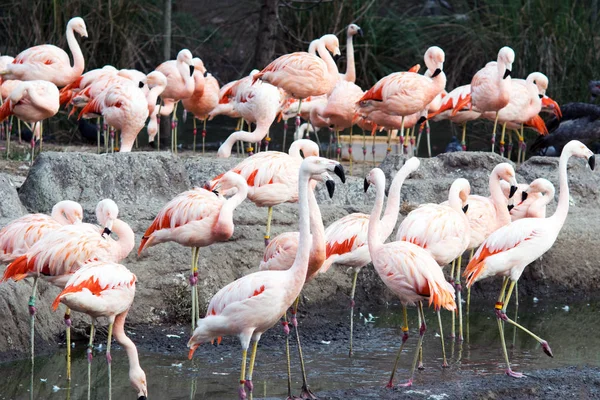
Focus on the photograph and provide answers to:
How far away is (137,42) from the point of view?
13.4 meters

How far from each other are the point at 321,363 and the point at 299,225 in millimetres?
984

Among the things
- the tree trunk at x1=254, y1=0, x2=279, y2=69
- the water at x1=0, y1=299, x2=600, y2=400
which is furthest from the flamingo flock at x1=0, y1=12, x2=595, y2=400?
the tree trunk at x1=254, y1=0, x2=279, y2=69

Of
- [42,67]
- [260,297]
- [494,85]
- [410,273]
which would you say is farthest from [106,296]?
[42,67]

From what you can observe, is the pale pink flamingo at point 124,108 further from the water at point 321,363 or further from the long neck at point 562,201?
the long neck at point 562,201

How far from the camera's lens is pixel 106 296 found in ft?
16.6

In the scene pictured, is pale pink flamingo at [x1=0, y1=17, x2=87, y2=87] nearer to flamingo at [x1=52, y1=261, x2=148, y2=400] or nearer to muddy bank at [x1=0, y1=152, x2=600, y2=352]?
muddy bank at [x1=0, y1=152, x2=600, y2=352]

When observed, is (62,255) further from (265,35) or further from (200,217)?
(265,35)

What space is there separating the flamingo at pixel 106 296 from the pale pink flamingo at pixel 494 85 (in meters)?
4.51

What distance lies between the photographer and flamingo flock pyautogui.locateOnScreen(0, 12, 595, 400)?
4.87 metres

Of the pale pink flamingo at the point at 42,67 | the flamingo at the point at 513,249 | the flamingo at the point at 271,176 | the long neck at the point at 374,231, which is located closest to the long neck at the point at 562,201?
the flamingo at the point at 513,249

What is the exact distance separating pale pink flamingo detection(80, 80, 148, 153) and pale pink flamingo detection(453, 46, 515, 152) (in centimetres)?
290

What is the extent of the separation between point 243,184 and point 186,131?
834 centimetres

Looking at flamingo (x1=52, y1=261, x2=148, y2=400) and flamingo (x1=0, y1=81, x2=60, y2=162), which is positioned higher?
flamingo (x1=0, y1=81, x2=60, y2=162)

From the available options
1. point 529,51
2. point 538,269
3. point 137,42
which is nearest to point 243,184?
point 538,269
